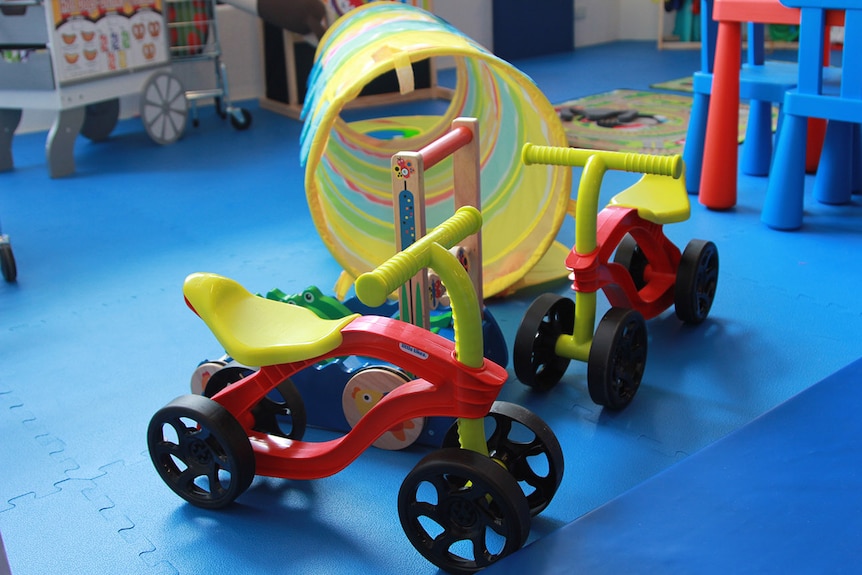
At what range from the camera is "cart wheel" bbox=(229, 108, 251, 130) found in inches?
160

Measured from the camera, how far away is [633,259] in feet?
6.91

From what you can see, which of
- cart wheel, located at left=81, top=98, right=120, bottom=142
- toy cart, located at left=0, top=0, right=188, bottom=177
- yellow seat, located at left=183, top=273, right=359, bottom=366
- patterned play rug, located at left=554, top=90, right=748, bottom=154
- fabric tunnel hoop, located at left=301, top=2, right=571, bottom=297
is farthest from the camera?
cart wheel, located at left=81, top=98, right=120, bottom=142

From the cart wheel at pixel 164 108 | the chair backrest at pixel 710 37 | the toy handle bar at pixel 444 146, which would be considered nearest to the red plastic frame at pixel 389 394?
the toy handle bar at pixel 444 146

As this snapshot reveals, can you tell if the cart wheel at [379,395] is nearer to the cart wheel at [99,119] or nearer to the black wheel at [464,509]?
the black wheel at [464,509]

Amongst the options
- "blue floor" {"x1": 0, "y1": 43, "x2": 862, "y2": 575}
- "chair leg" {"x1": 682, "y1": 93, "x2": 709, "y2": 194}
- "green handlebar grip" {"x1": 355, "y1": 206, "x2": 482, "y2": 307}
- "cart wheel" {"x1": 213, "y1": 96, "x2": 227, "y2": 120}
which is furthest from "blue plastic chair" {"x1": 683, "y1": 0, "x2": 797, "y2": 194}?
"cart wheel" {"x1": 213, "y1": 96, "x2": 227, "y2": 120}

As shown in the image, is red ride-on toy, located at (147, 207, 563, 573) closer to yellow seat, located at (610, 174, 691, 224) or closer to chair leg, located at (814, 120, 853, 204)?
yellow seat, located at (610, 174, 691, 224)

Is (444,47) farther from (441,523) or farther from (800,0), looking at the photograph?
(800,0)

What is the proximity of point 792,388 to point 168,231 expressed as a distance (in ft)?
6.31

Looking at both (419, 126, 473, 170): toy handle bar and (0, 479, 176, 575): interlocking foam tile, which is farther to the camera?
(419, 126, 473, 170): toy handle bar

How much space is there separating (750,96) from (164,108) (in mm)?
2377

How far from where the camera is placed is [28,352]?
6.72ft

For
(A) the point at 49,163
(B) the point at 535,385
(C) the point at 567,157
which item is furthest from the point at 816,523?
(A) the point at 49,163

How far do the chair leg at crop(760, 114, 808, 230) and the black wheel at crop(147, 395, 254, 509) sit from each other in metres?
1.83

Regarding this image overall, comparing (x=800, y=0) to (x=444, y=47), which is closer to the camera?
(x=444, y=47)
